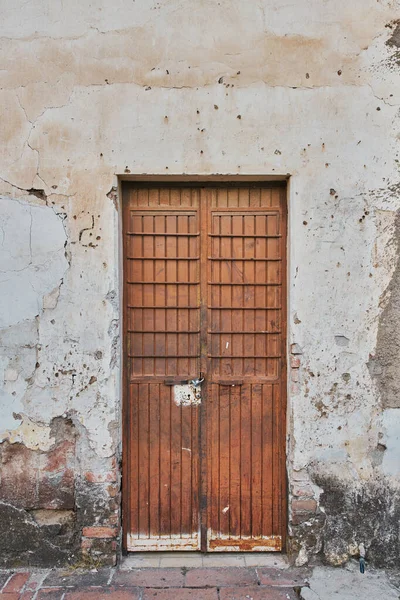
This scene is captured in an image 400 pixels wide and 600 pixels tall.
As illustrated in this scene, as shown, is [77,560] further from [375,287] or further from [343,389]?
[375,287]

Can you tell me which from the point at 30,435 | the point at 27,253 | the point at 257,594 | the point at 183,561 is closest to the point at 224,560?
the point at 183,561

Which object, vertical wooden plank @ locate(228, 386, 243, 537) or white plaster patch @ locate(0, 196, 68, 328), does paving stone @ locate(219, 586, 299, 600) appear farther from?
white plaster patch @ locate(0, 196, 68, 328)

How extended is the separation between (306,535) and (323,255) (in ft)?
5.85

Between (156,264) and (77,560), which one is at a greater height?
(156,264)

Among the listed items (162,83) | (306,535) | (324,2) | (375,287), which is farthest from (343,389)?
(324,2)

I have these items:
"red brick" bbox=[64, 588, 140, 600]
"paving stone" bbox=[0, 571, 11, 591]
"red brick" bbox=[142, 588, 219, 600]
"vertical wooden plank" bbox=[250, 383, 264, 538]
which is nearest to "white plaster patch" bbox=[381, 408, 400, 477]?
"vertical wooden plank" bbox=[250, 383, 264, 538]

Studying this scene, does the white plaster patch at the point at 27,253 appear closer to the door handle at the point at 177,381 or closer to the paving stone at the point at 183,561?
the door handle at the point at 177,381

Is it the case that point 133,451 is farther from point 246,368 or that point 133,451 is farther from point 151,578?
point 246,368

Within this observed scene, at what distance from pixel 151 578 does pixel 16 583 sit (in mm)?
819

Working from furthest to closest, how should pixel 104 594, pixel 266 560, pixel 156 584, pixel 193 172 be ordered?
1. pixel 266 560
2. pixel 193 172
3. pixel 156 584
4. pixel 104 594

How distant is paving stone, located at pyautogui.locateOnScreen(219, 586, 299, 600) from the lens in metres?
2.87

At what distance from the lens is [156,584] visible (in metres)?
3.00

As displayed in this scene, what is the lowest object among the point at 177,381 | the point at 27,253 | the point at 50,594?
the point at 50,594

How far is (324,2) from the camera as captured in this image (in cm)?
311
